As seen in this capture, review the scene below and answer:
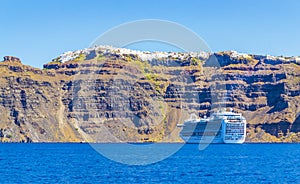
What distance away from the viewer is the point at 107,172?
Answer: 91.2 meters

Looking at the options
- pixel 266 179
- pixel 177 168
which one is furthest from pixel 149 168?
pixel 266 179

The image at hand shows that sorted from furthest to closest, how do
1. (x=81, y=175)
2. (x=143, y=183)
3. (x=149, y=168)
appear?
(x=149, y=168), (x=81, y=175), (x=143, y=183)

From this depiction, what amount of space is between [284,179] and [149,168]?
24.8m

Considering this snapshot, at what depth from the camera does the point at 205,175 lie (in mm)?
87500

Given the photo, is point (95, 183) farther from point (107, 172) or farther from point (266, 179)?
point (266, 179)

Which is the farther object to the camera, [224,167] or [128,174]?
[224,167]

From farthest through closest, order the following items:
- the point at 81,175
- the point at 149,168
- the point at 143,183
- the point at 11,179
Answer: the point at 149,168
the point at 81,175
the point at 11,179
the point at 143,183

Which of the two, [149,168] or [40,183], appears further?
[149,168]

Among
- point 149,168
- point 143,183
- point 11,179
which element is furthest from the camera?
point 149,168

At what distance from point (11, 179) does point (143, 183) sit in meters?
18.1

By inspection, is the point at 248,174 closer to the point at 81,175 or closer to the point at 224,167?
the point at 224,167

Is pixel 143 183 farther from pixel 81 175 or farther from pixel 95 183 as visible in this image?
pixel 81 175

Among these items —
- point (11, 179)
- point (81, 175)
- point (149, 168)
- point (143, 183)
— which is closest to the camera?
point (143, 183)

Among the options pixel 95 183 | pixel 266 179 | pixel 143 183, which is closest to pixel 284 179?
pixel 266 179
